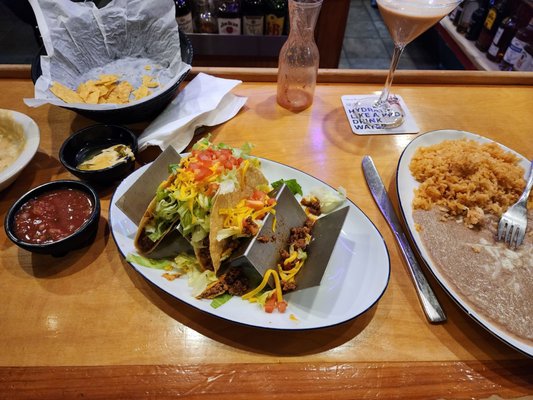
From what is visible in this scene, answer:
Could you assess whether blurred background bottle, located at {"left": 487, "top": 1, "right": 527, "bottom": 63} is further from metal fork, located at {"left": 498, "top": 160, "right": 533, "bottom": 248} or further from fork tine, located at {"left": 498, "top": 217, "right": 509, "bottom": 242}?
fork tine, located at {"left": 498, "top": 217, "right": 509, "bottom": 242}

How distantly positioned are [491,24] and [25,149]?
3458 millimetres

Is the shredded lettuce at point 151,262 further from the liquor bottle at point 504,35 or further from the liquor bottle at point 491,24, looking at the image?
the liquor bottle at point 491,24

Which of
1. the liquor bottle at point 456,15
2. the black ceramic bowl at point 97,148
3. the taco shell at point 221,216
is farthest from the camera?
the liquor bottle at point 456,15

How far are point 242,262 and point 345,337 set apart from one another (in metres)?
0.37

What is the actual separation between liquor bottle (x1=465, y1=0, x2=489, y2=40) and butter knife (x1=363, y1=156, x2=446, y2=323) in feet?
8.58

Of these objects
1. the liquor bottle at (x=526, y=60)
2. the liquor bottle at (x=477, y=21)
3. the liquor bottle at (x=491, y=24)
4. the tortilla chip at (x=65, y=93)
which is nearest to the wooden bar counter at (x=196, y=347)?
the tortilla chip at (x=65, y=93)

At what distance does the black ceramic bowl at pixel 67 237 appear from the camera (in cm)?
106

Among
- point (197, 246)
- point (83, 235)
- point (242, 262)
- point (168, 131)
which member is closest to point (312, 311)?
point (242, 262)

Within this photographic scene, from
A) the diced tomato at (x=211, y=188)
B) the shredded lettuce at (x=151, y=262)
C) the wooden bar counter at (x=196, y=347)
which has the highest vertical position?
the diced tomato at (x=211, y=188)

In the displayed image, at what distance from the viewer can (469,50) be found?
318 centimetres

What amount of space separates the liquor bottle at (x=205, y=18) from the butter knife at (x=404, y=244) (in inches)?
74.1

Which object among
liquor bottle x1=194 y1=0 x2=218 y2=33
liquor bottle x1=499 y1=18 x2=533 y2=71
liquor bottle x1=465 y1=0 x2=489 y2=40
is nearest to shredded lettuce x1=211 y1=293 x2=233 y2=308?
liquor bottle x1=194 y1=0 x2=218 y2=33

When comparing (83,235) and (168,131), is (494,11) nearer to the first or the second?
(168,131)

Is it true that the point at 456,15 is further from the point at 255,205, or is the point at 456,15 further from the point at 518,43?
the point at 255,205
